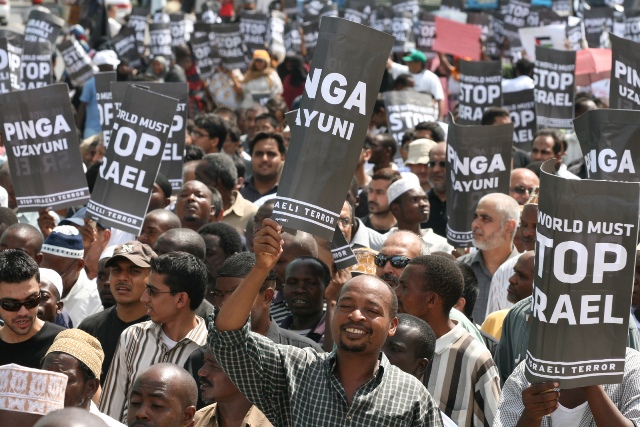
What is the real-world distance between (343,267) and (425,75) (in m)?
9.94

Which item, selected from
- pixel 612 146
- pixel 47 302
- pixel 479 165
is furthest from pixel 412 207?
pixel 47 302

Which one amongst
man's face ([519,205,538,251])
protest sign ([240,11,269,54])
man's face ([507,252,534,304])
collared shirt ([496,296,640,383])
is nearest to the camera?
collared shirt ([496,296,640,383])

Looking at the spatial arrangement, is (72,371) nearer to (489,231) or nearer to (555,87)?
(489,231)

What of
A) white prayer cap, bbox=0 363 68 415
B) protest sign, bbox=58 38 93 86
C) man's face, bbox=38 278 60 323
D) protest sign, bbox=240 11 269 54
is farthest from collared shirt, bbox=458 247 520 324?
protest sign, bbox=240 11 269 54

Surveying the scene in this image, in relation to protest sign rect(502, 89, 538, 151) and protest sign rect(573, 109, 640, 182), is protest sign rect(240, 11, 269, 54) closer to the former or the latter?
protest sign rect(502, 89, 538, 151)

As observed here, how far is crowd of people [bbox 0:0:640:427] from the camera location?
195 inches

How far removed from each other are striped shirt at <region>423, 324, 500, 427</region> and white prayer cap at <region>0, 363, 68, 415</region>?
2.24 m

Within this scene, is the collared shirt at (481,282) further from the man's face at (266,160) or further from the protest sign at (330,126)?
the protest sign at (330,126)

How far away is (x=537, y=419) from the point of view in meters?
4.96

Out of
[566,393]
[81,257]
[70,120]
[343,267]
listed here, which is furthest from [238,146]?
[566,393]

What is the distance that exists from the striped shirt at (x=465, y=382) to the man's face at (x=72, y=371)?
1600mm

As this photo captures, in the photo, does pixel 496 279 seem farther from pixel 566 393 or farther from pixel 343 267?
pixel 566 393

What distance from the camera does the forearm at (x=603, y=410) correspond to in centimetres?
502

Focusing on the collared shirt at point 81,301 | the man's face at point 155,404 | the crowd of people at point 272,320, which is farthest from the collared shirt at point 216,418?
the collared shirt at point 81,301
